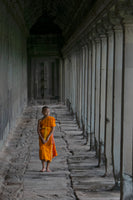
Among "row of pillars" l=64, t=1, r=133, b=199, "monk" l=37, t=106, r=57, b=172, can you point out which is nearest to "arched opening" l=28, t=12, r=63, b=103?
"row of pillars" l=64, t=1, r=133, b=199

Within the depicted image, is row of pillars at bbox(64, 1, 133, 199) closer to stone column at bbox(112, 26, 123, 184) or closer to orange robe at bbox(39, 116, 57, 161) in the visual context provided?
stone column at bbox(112, 26, 123, 184)

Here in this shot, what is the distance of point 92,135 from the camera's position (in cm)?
1109

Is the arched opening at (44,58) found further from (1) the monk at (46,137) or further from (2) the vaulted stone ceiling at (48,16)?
(1) the monk at (46,137)

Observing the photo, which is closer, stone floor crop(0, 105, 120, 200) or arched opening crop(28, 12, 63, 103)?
stone floor crop(0, 105, 120, 200)

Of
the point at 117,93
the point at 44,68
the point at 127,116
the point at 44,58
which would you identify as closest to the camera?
the point at 127,116

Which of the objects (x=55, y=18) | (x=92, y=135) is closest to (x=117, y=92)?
(x=92, y=135)

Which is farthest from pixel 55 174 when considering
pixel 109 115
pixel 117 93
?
pixel 117 93

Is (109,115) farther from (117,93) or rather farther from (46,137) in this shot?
(46,137)

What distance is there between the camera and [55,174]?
27.8 feet

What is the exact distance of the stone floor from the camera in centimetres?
706

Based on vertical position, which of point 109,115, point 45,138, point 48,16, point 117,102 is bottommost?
point 45,138

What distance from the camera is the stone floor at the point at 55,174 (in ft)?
23.2

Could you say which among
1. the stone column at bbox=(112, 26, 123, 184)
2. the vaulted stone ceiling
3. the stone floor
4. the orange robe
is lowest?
the stone floor

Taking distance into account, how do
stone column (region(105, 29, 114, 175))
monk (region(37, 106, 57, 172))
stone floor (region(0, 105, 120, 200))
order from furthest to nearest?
monk (region(37, 106, 57, 172))
stone column (region(105, 29, 114, 175))
stone floor (region(0, 105, 120, 200))
